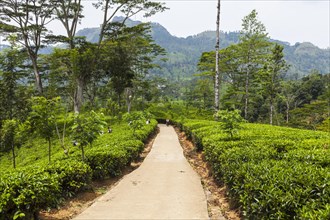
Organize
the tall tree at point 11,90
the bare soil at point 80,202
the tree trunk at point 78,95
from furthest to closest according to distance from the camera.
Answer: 1. the tall tree at point 11,90
2. the tree trunk at point 78,95
3. the bare soil at point 80,202

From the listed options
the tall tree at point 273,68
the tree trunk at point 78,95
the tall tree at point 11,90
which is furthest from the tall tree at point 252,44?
the tall tree at point 11,90

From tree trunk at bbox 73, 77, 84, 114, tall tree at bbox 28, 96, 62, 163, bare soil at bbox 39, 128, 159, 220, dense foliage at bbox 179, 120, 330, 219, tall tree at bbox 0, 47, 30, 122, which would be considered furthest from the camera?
tall tree at bbox 0, 47, 30, 122

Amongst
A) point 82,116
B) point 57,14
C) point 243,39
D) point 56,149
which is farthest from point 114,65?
point 82,116

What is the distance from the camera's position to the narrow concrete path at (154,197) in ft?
19.0

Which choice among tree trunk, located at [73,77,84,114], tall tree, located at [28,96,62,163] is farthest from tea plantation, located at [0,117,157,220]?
tree trunk, located at [73,77,84,114]

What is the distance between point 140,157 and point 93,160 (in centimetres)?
549

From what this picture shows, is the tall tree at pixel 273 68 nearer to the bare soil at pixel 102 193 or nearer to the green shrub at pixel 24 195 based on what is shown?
the bare soil at pixel 102 193

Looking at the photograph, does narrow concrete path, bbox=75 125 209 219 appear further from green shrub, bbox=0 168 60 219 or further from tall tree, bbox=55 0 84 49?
tall tree, bbox=55 0 84 49

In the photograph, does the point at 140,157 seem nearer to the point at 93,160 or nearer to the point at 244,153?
the point at 93,160

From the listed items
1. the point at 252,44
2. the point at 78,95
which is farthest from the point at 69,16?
the point at 252,44

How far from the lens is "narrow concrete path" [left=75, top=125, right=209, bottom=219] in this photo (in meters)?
5.79

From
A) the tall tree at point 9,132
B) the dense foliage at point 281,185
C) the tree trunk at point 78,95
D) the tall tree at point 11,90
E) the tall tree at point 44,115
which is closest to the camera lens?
the dense foliage at point 281,185

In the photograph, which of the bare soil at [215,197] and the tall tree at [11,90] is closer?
the bare soil at [215,197]

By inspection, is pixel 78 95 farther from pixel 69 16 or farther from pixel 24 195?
pixel 24 195
